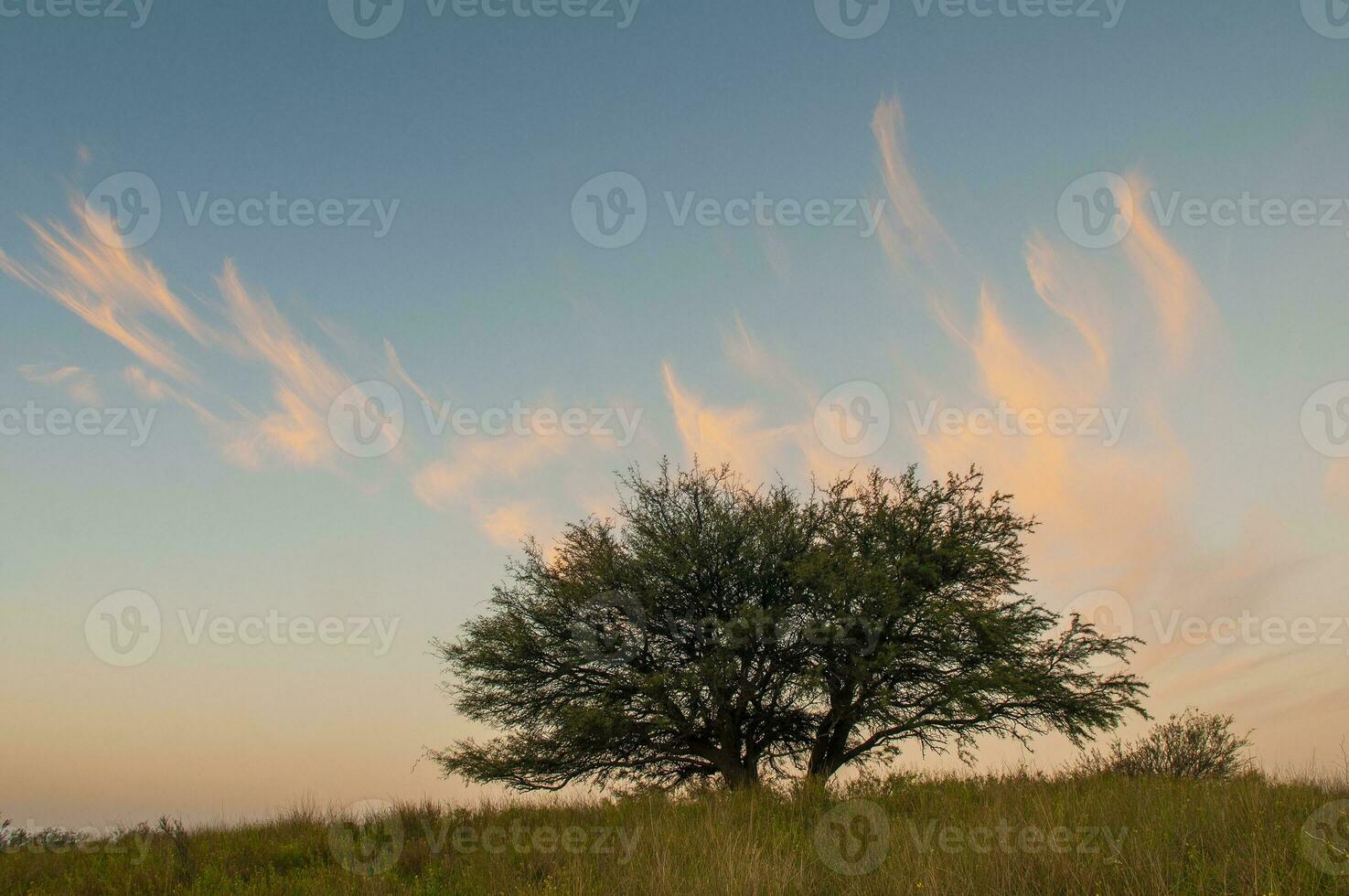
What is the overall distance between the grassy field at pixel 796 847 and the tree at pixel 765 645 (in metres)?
5.87

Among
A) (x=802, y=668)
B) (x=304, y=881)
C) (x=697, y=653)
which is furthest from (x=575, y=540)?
(x=304, y=881)

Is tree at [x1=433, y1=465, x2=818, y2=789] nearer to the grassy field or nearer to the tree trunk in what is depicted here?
the tree trunk

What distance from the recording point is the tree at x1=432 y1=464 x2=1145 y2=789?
22625 mm

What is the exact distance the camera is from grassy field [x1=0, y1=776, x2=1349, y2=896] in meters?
9.14

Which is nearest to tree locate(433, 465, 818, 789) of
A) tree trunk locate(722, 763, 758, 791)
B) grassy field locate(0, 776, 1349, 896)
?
tree trunk locate(722, 763, 758, 791)

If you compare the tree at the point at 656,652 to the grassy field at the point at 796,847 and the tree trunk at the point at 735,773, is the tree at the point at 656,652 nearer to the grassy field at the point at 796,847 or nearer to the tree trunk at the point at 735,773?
the tree trunk at the point at 735,773

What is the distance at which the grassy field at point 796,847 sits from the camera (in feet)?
30.0

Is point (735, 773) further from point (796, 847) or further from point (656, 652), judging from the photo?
point (796, 847)

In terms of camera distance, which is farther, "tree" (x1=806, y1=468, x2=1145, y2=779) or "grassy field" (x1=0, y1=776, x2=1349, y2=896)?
"tree" (x1=806, y1=468, x2=1145, y2=779)

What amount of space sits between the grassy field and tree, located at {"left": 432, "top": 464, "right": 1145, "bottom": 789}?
5.87 metres

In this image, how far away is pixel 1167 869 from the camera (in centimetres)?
920

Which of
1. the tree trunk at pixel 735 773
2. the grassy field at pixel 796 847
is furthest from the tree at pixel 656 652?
the grassy field at pixel 796 847

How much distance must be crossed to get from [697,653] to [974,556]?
7419 millimetres

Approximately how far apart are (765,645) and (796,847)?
11688 mm
